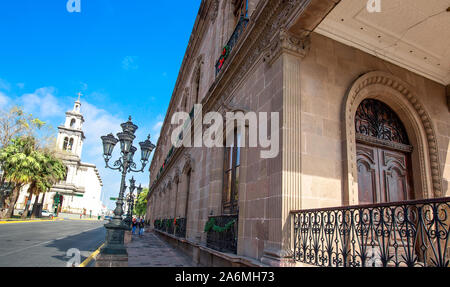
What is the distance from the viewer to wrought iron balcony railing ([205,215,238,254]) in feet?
22.0

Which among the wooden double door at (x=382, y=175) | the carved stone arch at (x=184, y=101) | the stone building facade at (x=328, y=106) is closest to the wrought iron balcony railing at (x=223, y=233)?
the stone building facade at (x=328, y=106)

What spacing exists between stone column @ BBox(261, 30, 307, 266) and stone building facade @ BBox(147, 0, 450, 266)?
0.02 m

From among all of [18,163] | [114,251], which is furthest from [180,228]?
[18,163]

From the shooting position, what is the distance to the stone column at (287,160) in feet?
15.7

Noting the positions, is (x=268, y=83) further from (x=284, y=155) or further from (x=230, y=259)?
(x=230, y=259)

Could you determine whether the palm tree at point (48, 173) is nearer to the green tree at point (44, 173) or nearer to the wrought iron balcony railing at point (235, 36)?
the green tree at point (44, 173)

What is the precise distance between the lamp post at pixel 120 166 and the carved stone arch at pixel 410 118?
6125mm

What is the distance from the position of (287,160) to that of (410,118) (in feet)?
13.7

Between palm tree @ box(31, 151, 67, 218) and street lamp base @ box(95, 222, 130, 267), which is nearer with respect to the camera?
street lamp base @ box(95, 222, 130, 267)

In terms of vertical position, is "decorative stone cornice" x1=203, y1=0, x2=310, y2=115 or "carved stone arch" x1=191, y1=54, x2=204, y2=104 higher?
"carved stone arch" x1=191, y1=54, x2=204, y2=104

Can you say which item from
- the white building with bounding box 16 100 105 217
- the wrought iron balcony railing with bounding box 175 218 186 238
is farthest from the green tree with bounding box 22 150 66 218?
the white building with bounding box 16 100 105 217

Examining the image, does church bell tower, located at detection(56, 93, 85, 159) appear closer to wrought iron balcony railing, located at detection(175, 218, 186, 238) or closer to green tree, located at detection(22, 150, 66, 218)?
green tree, located at detection(22, 150, 66, 218)

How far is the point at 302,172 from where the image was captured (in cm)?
511

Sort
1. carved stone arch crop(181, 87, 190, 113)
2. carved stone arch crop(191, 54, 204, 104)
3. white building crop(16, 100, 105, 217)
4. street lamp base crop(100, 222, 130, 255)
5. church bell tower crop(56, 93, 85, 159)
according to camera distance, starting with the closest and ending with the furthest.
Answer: street lamp base crop(100, 222, 130, 255)
carved stone arch crop(191, 54, 204, 104)
carved stone arch crop(181, 87, 190, 113)
white building crop(16, 100, 105, 217)
church bell tower crop(56, 93, 85, 159)
